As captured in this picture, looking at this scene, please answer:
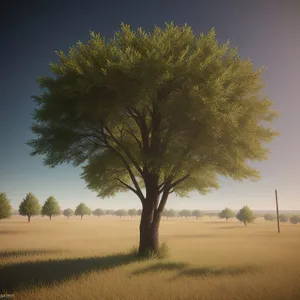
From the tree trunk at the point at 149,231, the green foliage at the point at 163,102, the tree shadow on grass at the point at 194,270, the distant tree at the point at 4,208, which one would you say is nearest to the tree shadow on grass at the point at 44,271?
the tree trunk at the point at 149,231

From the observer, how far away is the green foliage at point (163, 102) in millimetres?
12266

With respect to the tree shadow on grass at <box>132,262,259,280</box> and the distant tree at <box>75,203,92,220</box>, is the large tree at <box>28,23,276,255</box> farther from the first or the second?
the distant tree at <box>75,203,92,220</box>

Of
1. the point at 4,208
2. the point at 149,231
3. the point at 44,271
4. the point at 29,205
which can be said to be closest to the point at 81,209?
the point at 29,205

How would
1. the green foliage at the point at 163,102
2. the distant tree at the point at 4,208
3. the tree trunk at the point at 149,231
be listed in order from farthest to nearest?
the distant tree at the point at 4,208 < the tree trunk at the point at 149,231 < the green foliage at the point at 163,102

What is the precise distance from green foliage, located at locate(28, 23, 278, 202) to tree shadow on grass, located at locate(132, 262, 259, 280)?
484 centimetres

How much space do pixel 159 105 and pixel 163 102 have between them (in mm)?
283

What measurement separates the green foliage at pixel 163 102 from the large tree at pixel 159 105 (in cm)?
5

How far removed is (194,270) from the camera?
11828mm

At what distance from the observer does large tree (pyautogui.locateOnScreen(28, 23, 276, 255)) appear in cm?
1229

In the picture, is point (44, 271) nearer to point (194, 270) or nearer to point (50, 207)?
point (194, 270)

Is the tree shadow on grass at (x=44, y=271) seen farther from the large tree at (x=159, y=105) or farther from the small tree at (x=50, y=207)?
the small tree at (x=50, y=207)

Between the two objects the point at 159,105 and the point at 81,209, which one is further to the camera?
the point at 81,209

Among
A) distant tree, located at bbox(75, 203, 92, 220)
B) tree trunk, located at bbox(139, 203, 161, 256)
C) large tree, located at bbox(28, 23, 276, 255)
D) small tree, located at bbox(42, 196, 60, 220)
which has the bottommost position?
distant tree, located at bbox(75, 203, 92, 220)

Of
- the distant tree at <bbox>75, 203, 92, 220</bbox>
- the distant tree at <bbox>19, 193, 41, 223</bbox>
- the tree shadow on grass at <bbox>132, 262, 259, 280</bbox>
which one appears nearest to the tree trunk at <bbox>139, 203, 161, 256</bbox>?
the tree shadow on grass at <bbox>132, 262, 259, 280</bbox>
